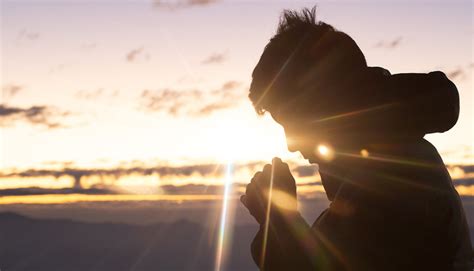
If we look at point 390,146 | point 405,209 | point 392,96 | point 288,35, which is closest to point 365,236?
point 405,209

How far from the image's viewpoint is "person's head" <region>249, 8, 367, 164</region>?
432 cm

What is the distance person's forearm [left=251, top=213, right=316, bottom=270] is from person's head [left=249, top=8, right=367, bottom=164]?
776 millimetres

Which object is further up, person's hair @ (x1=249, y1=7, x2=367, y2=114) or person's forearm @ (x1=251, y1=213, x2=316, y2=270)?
person's hair @ (x1=249, y1=7, x2=367, y2=114)

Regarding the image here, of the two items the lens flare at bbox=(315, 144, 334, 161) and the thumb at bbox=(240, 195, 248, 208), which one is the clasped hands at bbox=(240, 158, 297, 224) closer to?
the thumb at bbox=(240, 195, 248, 208)

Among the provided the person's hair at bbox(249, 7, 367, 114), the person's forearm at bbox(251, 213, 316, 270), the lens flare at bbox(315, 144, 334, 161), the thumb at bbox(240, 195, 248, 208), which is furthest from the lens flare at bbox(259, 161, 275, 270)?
the person's hair at bbox(249, 7, 367, 114)

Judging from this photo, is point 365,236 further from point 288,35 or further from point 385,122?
point 288,35

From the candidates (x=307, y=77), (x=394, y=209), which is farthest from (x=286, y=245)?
(x=307, y=77)

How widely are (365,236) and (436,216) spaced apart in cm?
46

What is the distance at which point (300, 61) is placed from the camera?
14.9 feet

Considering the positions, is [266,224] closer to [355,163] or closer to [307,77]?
Result: [355,163]

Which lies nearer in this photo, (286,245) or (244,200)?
(286,245)

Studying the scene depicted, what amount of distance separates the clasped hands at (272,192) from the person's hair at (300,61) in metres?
0.69

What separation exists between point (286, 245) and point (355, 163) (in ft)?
2.47

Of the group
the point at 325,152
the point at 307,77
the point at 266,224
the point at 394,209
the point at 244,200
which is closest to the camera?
the point at 394,209
